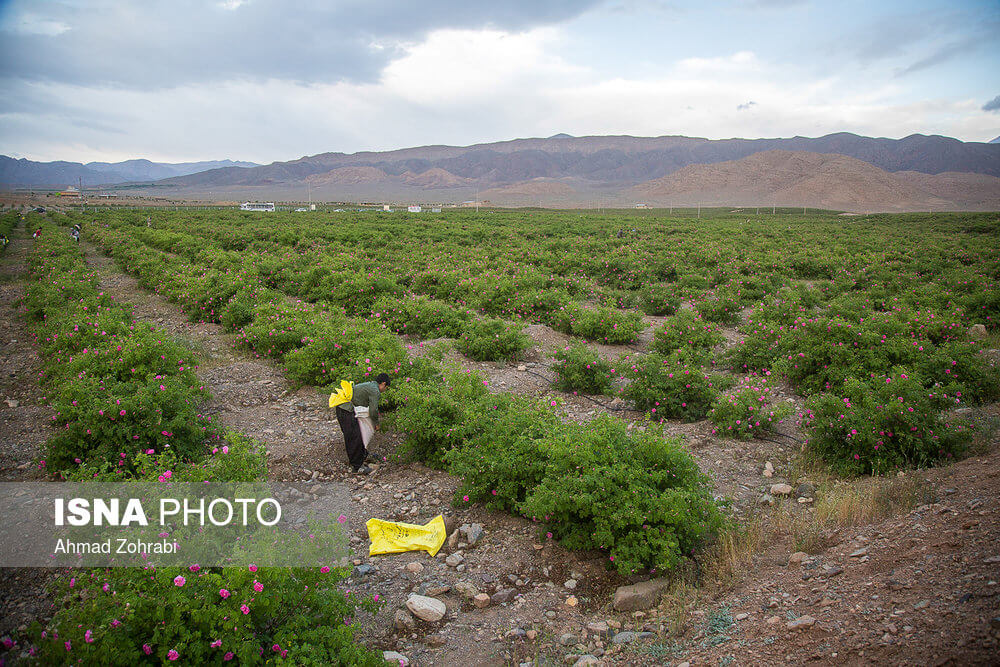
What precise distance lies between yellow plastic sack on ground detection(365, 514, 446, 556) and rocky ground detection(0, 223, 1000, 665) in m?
0.09

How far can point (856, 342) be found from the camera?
29.9 ft

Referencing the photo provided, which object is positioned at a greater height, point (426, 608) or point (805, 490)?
point (805, 490)

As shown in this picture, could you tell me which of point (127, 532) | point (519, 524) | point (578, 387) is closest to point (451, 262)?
point (578, 387)

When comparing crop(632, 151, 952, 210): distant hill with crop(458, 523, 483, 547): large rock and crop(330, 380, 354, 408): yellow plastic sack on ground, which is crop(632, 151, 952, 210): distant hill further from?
crop(458, 523, 483, 547): large rock

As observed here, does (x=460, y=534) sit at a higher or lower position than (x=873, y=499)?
lower

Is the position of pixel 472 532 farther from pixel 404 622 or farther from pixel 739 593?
pixel 739 593

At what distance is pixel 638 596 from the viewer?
441 centimetres

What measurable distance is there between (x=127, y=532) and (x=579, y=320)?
9.93 m

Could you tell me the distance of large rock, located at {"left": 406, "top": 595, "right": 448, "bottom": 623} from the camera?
14.2 ft

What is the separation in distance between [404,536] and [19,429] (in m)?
6.14

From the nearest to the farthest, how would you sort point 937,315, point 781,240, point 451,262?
1. point 937,315
2. point 451,262
3. point 781,240

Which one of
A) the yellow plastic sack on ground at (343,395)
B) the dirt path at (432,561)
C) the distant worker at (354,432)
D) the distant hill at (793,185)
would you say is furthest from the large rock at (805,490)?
the distant hill at (793,185)

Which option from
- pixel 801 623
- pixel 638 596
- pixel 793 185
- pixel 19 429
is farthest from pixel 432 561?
pixel 793 185

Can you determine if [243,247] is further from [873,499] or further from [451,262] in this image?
[873,499]
